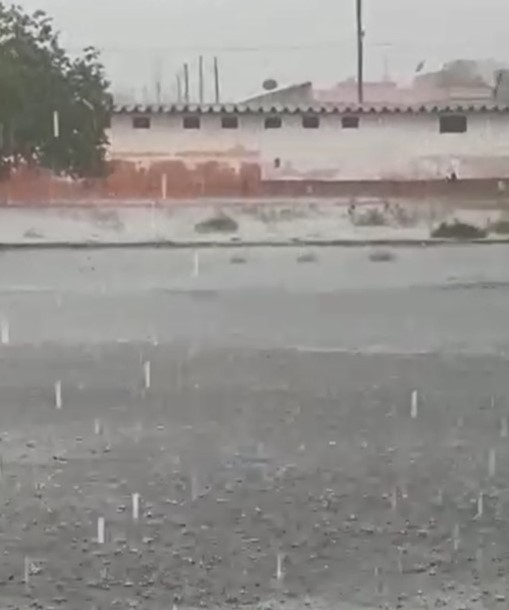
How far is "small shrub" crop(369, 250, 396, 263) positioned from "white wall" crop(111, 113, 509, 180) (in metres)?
11.6

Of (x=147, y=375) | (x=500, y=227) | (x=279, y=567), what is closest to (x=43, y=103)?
(x=500, y=227)

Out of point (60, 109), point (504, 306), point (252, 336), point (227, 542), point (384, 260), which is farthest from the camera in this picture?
point (60, 109)

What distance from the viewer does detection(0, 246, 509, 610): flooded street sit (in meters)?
5.38

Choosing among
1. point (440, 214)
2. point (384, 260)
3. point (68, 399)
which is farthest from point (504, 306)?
point (440, 214)

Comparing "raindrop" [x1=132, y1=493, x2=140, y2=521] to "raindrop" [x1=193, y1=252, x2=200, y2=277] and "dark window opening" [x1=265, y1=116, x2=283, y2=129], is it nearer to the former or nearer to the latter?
"raindrop" [x1=193, y1=252, x2=200, y2=277]

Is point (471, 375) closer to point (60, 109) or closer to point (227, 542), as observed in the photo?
point (227, 542)

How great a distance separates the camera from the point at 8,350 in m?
12.7

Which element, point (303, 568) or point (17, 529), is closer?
point (303, 568)

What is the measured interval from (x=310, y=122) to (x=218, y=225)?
8566 millimetres

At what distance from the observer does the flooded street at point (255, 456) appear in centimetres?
538

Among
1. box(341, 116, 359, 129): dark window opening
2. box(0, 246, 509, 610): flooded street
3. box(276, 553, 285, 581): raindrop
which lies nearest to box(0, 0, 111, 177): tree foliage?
box(341, 116, 359, 129): dark window opening

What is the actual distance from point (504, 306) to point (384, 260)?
9684mm

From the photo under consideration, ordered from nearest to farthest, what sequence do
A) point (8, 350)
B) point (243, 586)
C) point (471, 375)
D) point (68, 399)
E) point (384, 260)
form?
1. point (243, 586)
2. point (68, 399)
3. point (471, 375)
4. point (8, 350)
5. point (384, 260)

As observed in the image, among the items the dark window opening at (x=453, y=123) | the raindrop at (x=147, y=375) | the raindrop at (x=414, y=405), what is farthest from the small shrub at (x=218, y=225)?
the raindrop at (x=414, y=405)
